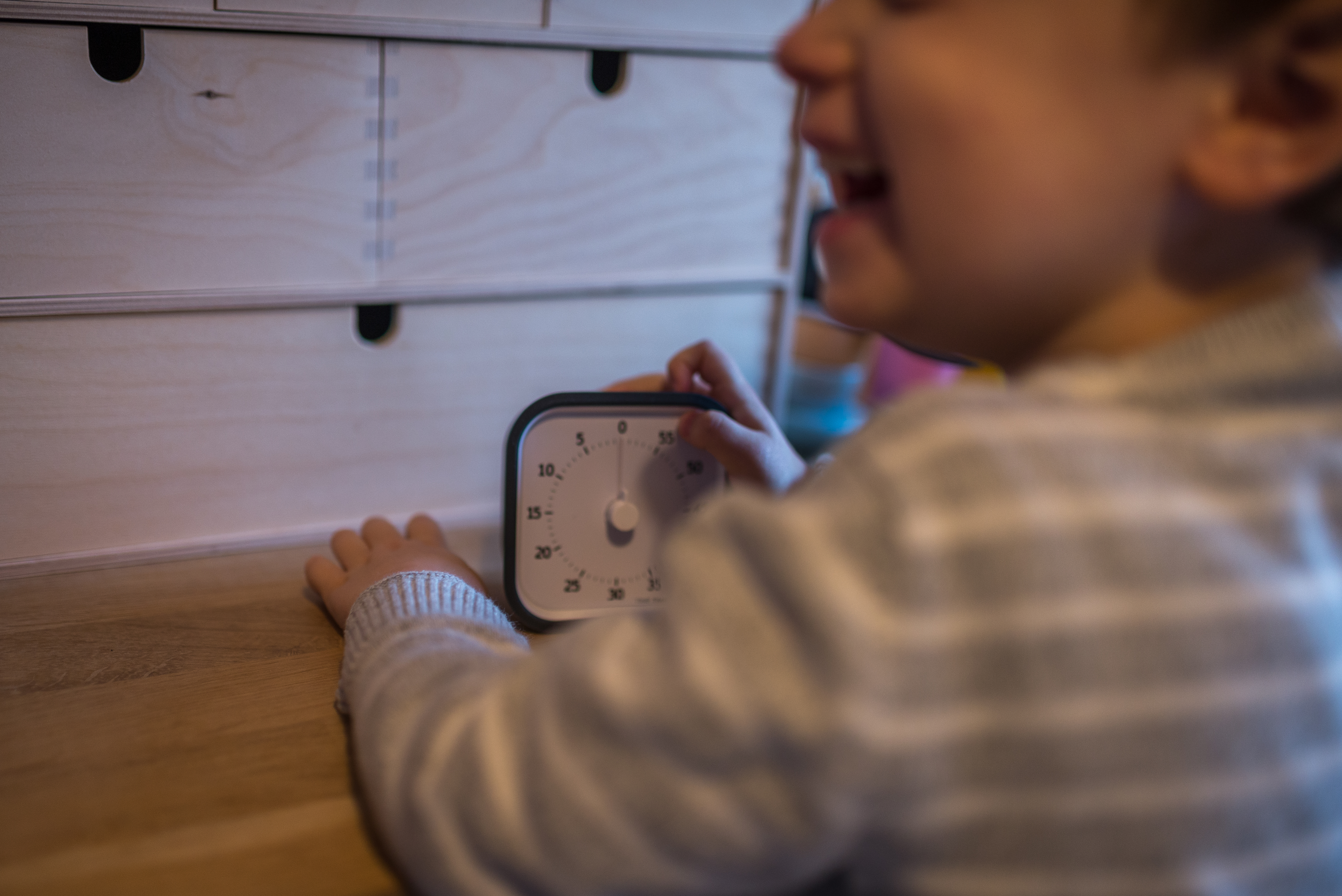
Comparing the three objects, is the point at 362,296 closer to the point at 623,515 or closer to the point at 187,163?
the point at 187,163

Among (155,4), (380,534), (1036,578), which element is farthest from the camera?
(380,534)

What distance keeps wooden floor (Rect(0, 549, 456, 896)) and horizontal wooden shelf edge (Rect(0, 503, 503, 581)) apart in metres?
0.01

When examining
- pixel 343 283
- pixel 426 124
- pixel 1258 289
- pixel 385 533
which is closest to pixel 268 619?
pixel 385 533

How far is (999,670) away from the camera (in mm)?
375

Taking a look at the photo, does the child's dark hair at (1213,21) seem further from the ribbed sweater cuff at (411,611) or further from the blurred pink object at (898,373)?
the blurred pink object at (898,373)

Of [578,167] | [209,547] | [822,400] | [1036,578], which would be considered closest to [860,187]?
[1036,578]

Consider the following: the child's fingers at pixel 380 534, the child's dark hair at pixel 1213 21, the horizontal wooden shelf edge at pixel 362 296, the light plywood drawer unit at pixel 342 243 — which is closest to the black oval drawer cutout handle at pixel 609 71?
the light plywood drawer unit at pixel 342 243

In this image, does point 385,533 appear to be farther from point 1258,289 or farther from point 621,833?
point 1258,289

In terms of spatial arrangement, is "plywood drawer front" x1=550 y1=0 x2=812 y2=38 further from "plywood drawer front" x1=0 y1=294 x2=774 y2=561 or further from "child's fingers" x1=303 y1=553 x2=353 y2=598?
"child's fingers" x1=303 y1=553 x2=353 y2=598

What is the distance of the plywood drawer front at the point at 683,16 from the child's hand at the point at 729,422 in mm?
275

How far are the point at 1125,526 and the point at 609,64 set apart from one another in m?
0.65

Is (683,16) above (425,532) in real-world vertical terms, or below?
above

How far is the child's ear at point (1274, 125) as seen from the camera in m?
0.39

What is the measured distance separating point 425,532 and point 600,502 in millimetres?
149
